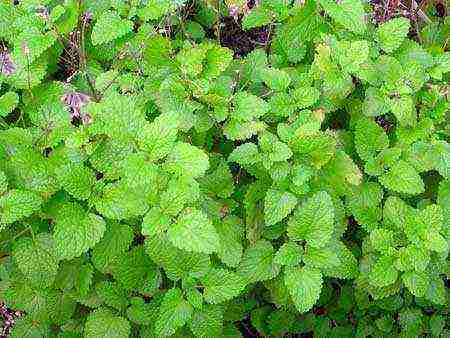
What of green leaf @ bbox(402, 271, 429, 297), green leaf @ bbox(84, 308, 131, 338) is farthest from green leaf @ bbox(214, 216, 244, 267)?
green leaf @ bbox(402, 271, 429, 297)

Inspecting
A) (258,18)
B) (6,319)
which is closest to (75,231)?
(6,319)

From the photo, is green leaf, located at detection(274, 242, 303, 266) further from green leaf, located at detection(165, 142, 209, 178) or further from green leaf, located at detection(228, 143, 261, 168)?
green leaf, located at detection(165, 142, 209, 178)

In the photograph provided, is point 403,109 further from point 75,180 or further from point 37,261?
point 37,261

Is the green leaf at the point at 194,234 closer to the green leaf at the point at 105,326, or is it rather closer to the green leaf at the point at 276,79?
the green leaf at the point at 105,326

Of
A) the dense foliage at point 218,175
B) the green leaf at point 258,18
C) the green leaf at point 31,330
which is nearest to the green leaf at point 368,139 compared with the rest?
the dense foliage at point 218,175

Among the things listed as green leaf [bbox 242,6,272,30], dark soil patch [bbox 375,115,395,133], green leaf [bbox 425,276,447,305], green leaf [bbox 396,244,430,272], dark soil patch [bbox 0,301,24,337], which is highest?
green leaf [bbox 242,6,272,30]

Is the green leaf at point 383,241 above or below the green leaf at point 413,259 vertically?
above

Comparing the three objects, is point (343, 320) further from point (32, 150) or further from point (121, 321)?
point (32, 150)

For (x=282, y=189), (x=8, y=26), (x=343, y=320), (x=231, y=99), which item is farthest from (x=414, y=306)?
(x=8, y=26)
